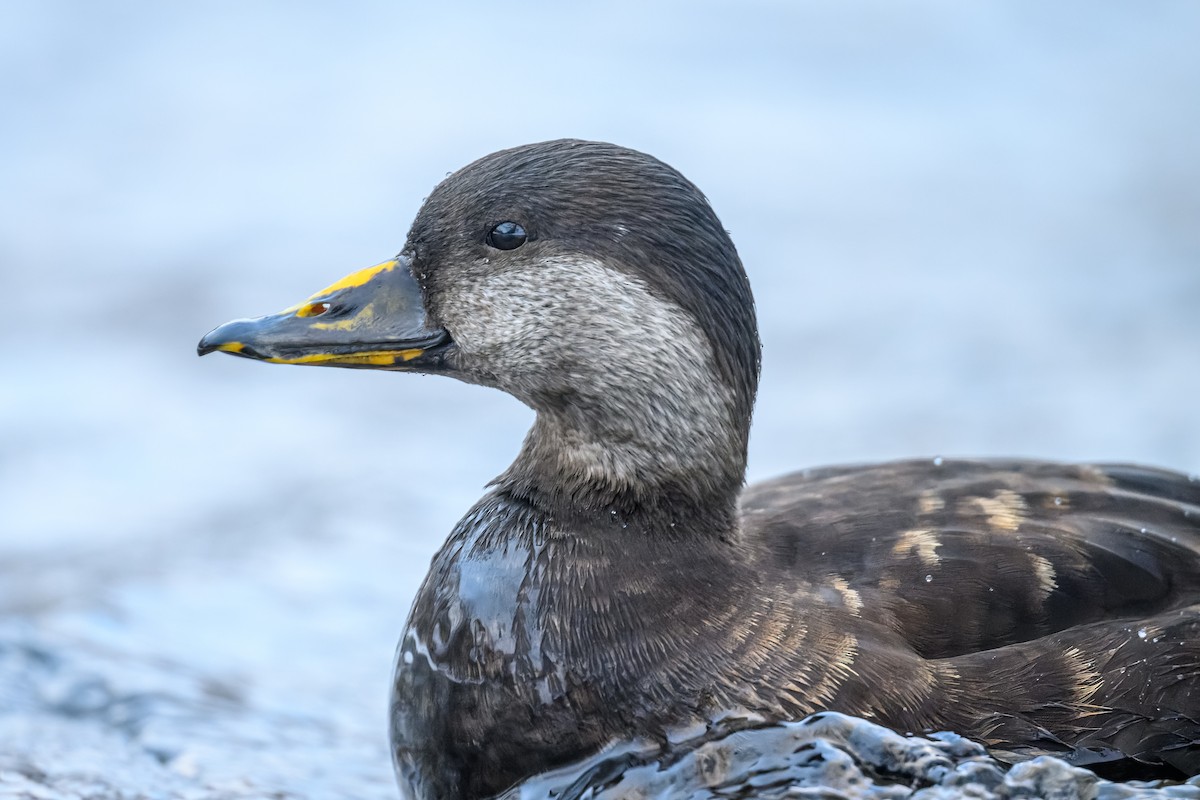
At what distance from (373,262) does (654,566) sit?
5708 mm

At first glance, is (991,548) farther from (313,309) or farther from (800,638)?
(313,309)

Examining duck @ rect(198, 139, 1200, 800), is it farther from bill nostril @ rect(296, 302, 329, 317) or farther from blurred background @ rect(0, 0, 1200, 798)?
blurred background @ rect(0, 0, 1200, 798)

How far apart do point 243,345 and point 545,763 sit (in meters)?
1.38

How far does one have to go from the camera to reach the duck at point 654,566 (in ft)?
12.8

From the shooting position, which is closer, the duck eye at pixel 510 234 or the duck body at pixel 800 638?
the duck body at pixel 800 638

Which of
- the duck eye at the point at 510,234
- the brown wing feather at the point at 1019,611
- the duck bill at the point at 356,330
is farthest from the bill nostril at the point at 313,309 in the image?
the brown wing feather at the point at 1019,611

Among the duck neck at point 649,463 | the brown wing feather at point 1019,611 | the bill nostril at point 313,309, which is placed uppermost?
the bill nostril at point 313,309

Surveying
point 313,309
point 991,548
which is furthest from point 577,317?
point 991,548

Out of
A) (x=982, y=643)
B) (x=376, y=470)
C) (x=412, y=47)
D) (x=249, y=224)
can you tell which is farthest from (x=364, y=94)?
(x=982, y=643)

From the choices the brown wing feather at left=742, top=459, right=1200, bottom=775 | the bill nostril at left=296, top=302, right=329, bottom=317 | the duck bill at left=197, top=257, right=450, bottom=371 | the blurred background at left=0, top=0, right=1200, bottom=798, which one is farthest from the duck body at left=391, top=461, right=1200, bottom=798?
the blurred background at left=0, top=0, right=1200, bottom=798

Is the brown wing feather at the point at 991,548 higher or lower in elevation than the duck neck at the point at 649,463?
lower

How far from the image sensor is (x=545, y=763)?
3.91 meters

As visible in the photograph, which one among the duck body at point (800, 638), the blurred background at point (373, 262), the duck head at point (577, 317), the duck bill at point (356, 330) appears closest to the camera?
the duck body at point (800, 638)

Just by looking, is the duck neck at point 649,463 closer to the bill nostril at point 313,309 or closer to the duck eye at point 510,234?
the duck eye at point 510,234
